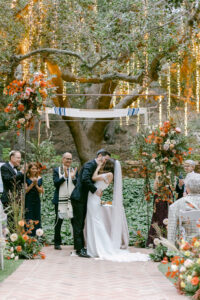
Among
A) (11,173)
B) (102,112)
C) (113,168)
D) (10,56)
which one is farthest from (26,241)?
(10,56)

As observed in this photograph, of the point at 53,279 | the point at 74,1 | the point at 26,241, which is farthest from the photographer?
the point at 74,1

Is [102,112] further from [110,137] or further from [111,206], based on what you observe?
[110,137]

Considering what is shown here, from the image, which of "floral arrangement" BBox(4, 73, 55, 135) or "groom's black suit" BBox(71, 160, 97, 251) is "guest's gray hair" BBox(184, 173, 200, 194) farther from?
"floral arrangement" BBox(4, 73, 55, 135)

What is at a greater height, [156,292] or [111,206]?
[111,206]

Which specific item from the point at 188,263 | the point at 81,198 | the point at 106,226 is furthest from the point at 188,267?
the point at 106,226

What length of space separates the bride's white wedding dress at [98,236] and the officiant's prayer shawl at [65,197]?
0.64 metres

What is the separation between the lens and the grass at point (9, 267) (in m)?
6.17

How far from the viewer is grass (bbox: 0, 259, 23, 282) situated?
6.17 m

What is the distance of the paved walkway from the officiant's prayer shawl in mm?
1292

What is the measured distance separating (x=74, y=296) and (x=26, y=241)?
2.93m

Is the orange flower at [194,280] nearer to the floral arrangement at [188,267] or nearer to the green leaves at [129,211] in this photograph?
the floral arrangement at [188,267]

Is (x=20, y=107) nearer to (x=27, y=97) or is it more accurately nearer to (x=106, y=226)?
(x=27, y=97)

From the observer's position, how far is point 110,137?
78.9ft

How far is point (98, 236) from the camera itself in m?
8.46
